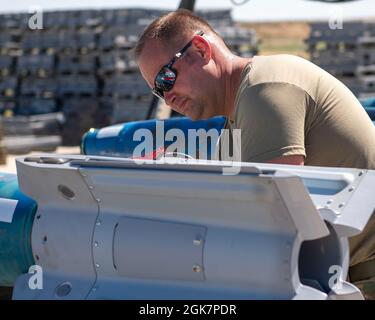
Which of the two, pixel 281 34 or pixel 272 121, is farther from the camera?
pixel 281 34

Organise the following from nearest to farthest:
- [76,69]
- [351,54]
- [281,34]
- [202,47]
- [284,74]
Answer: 1. [284,74]
2. [202,47]
3. [351,54]
4. [76,69]
5. [281,34]

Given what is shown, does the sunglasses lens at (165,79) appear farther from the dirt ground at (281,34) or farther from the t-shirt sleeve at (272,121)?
the dirt ground at (281,34)

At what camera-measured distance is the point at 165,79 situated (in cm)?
225

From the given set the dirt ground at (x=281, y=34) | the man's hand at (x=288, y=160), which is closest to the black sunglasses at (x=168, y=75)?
the man's hand at (x=288, y=160)

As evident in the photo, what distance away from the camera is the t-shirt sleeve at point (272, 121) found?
73.5 inches

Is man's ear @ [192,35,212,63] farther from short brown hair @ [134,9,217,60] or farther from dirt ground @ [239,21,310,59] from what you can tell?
dirt ground @ [239,21,310,59]

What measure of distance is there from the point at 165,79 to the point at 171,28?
6.1 inches

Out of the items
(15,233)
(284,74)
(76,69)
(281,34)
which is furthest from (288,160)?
(281,34)

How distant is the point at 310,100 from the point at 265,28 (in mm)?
44469

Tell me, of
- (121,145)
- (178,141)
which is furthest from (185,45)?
(121,145)

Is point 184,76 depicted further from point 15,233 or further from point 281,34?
point 281,34

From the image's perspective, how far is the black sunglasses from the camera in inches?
87.0

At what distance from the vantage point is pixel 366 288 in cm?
215
